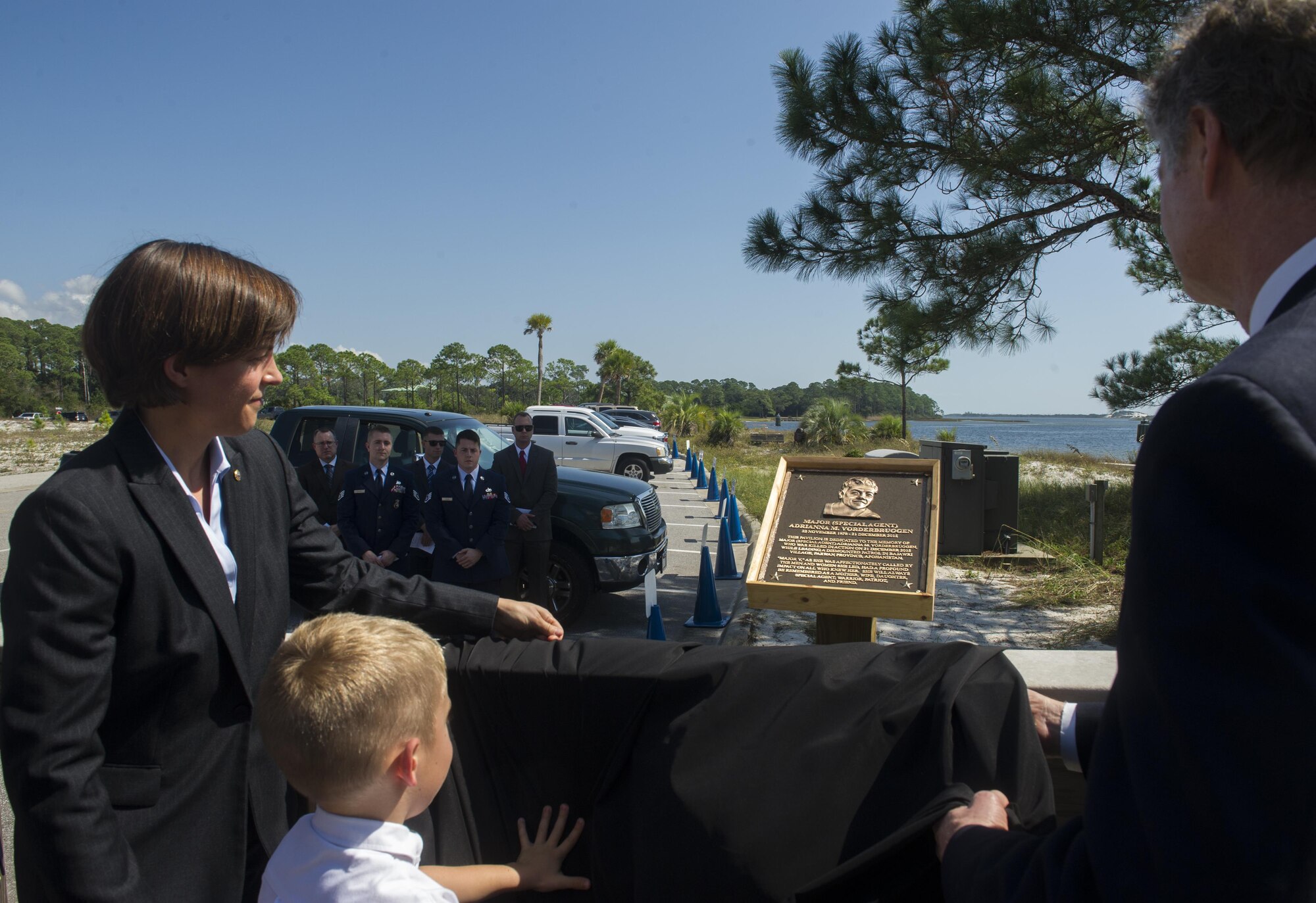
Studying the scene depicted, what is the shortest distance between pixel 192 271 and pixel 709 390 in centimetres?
11985

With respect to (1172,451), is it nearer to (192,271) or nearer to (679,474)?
(192,271)

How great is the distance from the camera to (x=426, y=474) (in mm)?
6938

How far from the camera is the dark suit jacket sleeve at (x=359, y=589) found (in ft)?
6.68

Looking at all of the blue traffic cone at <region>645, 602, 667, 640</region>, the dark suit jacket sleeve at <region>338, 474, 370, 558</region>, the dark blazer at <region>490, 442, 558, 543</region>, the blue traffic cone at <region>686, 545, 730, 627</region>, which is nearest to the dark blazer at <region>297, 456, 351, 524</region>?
the dark suit jacket sleeve at <region>338, 474, 370, 558</region>

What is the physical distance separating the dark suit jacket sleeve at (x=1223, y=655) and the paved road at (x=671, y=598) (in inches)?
92.2

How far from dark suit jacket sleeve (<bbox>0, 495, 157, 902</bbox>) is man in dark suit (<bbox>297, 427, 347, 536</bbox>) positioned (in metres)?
5.58

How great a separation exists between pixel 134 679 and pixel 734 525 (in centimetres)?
1106

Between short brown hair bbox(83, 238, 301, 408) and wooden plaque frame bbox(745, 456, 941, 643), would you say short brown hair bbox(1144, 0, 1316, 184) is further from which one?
wooden plaque frame bbox(745, 456, 941, 643)

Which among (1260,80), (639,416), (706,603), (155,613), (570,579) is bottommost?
(706,603)

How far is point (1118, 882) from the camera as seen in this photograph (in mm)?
854

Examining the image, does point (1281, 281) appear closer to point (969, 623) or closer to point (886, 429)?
point (969, 623)

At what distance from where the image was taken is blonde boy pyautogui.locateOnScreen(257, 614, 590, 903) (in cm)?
141

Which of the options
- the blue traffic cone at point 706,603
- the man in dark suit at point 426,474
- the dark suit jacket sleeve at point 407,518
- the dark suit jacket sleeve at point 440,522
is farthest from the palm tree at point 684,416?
the dark suit jacket sleeve at point 440,522

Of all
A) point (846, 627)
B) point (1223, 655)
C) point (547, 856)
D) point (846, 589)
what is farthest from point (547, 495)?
point (1223, 655)
